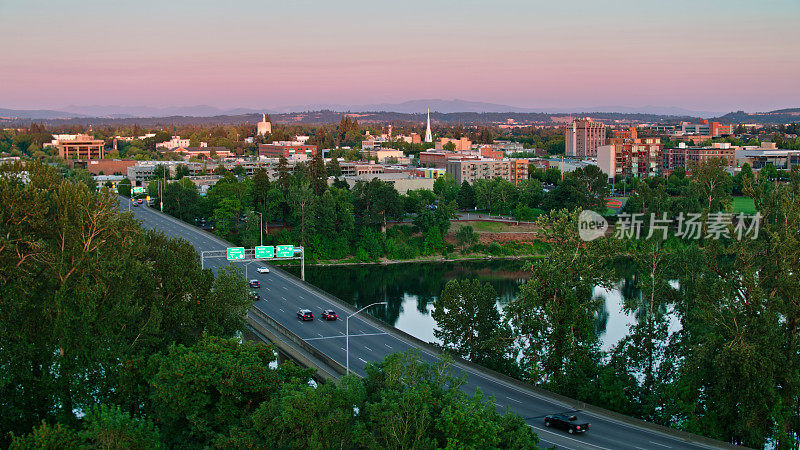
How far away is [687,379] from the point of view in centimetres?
2014

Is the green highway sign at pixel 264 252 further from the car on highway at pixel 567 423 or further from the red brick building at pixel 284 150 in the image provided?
the red brick building at pixel 284 150

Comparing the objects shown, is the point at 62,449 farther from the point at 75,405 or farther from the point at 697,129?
the point at 697,129

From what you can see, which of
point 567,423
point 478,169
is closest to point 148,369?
point 567,423

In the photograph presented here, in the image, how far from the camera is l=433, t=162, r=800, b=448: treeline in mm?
19156

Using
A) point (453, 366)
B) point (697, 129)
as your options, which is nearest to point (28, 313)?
point (453, 366)

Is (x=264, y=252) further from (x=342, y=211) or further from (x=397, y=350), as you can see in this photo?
(x=342, y=211)

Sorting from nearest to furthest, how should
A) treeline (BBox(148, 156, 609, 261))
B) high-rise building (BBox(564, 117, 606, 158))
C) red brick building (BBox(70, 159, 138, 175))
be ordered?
treeline (BBox(148, 156, 609, 261)), red brick building (BBox(70, 159, 138, 175)), high-rise building (BBox(564, 117, 606, 158))

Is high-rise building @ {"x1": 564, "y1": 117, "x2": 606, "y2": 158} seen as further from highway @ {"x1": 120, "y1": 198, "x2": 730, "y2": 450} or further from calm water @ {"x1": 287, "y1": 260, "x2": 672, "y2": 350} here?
highway @ {"x1": 120, "y1": 198, "x2": 730, "y2": 450}

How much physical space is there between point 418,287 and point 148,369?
93.8 feet

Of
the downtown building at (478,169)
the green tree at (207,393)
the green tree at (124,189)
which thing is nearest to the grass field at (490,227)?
the downtown building at (478,169)

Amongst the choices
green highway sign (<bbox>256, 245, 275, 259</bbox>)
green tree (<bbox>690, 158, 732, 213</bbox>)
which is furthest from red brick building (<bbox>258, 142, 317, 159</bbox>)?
green highway sign (<bbox>256, 245, 275, 259</bbox>)

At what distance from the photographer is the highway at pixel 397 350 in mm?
16344

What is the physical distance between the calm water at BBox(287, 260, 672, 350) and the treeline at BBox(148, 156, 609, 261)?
93.3 inches

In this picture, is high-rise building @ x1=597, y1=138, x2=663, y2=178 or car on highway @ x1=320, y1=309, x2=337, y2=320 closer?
car on highway @ x1=320, y1=309, x2=337, y2=320
